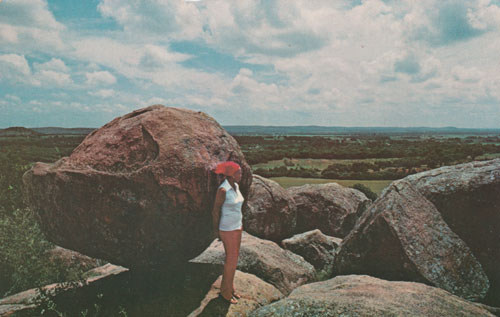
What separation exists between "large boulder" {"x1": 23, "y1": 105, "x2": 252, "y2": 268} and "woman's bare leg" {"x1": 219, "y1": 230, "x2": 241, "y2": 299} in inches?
35.1

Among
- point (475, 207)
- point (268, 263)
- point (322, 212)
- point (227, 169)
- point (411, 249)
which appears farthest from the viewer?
point (322, 212)

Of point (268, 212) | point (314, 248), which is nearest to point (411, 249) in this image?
point (314, 248)

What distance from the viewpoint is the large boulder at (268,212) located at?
1287cm

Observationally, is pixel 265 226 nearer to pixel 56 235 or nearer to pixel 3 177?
pixel 56 235

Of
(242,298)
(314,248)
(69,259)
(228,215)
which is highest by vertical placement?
(228,215)

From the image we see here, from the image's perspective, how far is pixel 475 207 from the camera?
30.7 feet

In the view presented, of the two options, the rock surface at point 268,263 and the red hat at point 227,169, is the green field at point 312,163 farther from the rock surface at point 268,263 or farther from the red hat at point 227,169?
the red hat at point 227,169

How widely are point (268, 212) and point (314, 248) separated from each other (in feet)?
6.86

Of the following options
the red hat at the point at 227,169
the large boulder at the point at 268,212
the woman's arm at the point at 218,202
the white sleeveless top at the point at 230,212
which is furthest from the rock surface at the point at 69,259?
the red hat at the point at 227,169

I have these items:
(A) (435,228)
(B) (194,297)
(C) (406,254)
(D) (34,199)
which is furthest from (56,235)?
(A) (435,228)

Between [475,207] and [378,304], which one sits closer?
[378,304]

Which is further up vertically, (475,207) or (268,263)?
(475,207)

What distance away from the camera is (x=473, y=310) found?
21.6 feet

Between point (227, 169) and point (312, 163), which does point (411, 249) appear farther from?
point (312, 163)
